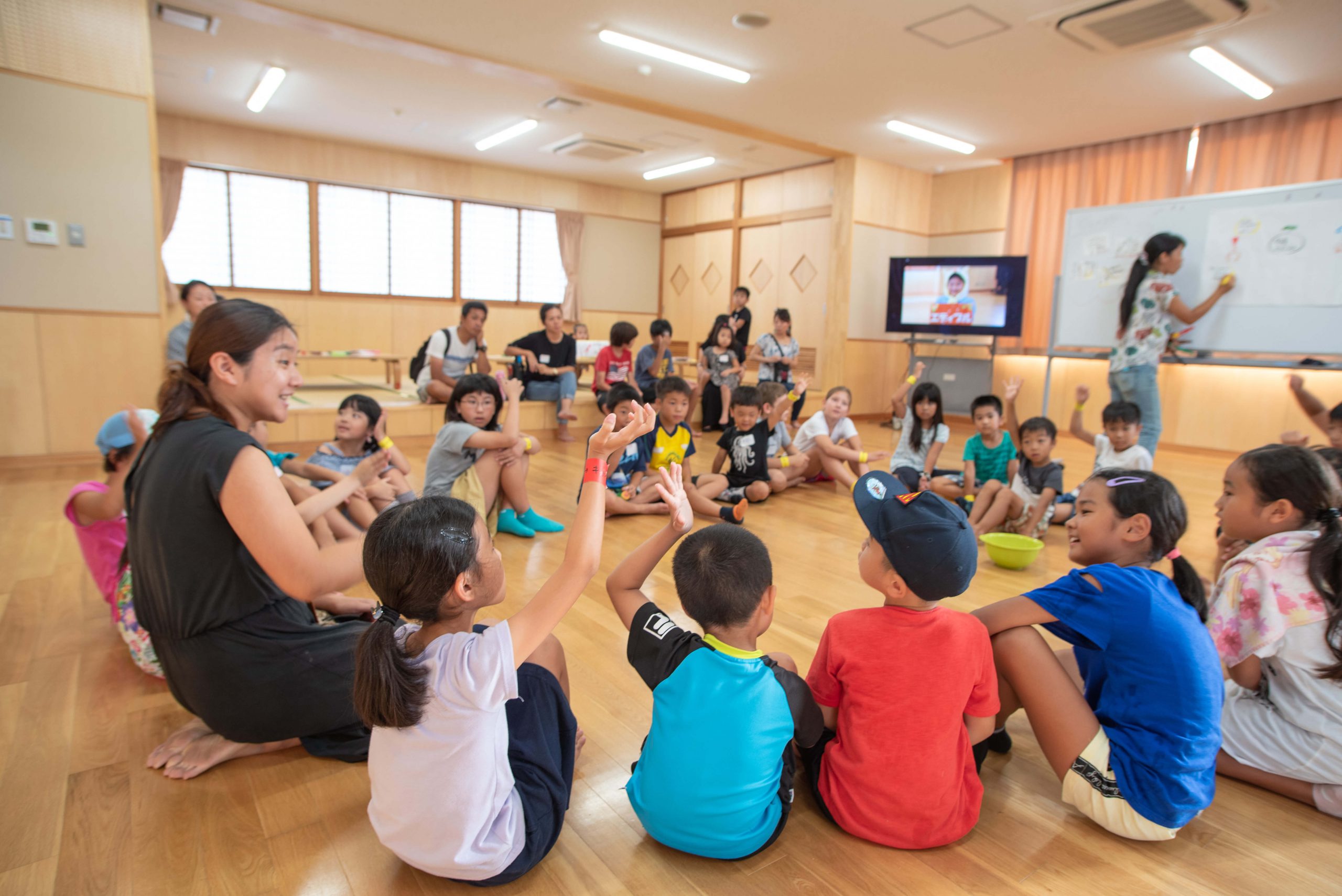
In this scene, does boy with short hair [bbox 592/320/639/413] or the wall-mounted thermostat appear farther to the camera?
boy with short hair [bbox 592/320/639/413]

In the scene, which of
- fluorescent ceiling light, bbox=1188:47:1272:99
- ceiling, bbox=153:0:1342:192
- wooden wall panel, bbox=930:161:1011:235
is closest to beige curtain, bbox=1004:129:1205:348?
wooden wall panel, bbox=930:161:1011:235

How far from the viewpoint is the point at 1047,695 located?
1452mm

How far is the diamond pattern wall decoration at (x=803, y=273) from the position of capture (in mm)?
8984

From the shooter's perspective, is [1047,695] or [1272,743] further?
[1272,743]

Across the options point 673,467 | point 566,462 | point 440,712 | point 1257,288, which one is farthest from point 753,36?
point 440,712

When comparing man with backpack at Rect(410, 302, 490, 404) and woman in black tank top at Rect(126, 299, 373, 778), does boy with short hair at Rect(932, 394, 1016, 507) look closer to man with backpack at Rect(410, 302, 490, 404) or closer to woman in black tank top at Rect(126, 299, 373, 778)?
woman in black tank top at Rect(126, 299, 373, 778)

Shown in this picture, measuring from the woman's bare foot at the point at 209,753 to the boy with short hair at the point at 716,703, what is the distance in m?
0.94

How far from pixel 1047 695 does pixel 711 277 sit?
9.70 meters

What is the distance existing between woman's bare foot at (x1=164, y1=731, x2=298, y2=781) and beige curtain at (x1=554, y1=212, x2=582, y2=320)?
376 inches

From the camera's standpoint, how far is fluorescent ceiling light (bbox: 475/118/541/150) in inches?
306

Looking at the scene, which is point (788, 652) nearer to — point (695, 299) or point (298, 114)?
point (298, 114)

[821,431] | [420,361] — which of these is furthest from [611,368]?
[821,431]

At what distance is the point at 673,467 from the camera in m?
1.19

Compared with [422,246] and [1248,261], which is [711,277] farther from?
[1248,261]
